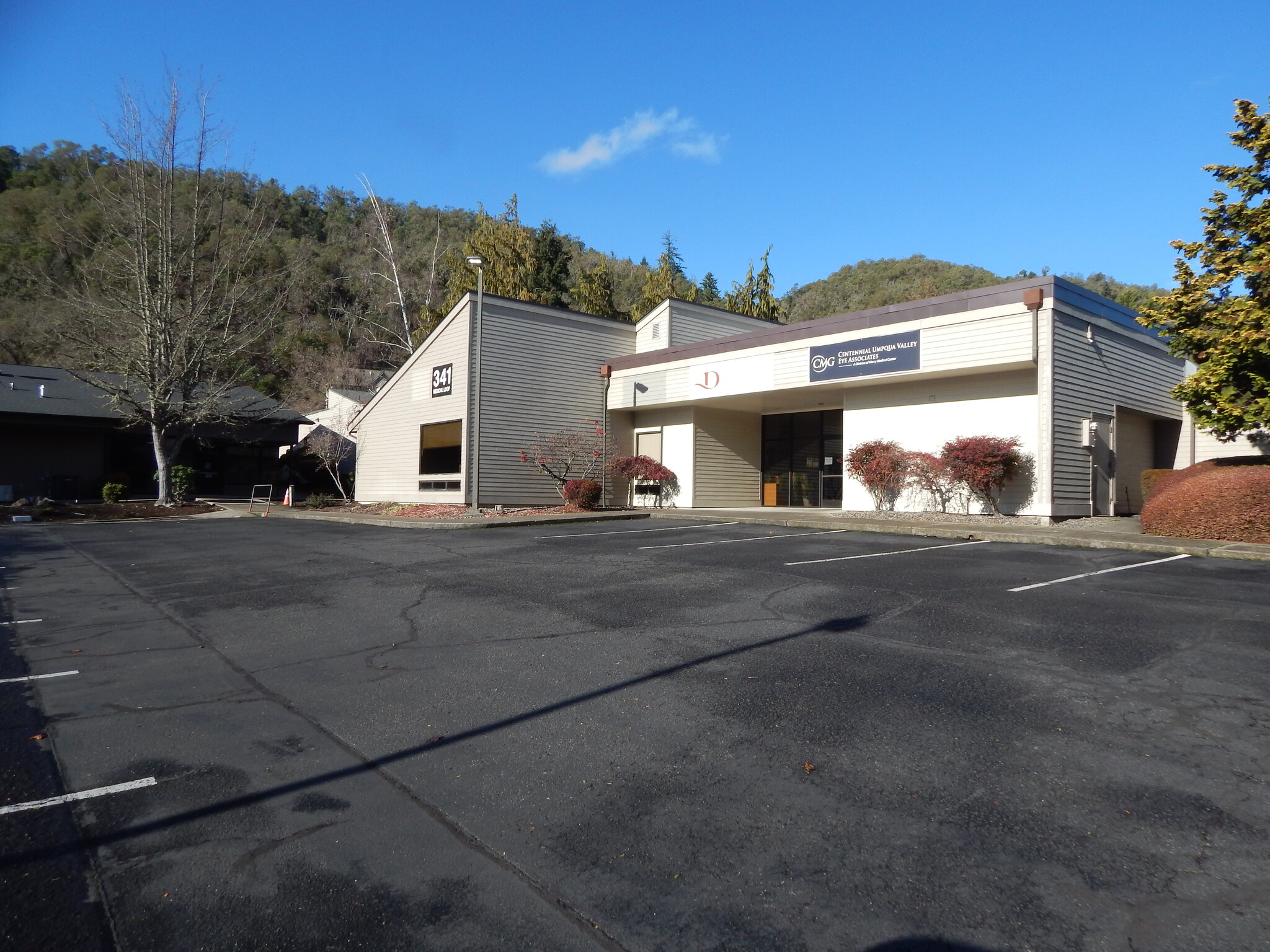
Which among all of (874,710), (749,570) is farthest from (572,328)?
(874,710)

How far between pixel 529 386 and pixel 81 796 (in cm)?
1927

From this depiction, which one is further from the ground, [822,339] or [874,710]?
[822,339]

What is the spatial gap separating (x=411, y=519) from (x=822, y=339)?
35.9 ft

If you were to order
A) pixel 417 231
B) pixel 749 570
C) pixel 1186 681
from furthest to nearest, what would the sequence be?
pixel 417 231, pixel 749 570, pixel 1186 681

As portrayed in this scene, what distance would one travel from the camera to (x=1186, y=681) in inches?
210

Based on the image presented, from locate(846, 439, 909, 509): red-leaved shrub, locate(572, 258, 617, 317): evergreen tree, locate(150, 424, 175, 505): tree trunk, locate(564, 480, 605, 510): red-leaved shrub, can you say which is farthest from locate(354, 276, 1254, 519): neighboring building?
locate(572, 258, 617, 317): evergreen tree

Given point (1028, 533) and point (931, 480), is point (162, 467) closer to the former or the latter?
point (931, 480)

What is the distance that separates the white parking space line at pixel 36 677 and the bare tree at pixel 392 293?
1554 inches

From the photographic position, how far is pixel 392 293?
176ft

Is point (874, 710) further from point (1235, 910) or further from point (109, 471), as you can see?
point (109, 471)

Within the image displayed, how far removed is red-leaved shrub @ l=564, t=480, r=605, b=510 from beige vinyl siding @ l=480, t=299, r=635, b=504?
1.86 meters

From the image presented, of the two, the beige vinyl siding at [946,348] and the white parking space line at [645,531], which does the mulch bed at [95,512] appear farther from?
the beige vinyl siding at [946,348]

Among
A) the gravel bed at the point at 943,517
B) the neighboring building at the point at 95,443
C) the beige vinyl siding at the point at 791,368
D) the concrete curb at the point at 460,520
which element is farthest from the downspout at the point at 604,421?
the neighboring building at the point at 95,443

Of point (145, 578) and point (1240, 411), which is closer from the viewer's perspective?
point (145, 578)
